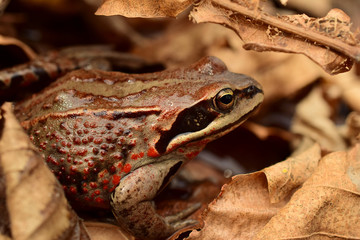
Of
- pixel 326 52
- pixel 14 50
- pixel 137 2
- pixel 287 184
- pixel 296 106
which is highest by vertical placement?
pixel 137 2

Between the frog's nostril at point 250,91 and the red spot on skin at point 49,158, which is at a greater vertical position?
the frog's nostril at point 250,91

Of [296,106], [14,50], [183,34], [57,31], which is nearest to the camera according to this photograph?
[14,50]

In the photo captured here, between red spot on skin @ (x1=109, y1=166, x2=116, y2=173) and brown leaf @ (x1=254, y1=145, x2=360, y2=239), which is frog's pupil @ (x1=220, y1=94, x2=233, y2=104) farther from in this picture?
red spot on skin @ (x1=109, y1=166, x2=116, y2=173)

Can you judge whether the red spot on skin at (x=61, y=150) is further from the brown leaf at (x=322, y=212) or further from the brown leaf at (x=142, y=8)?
the brown leaf at (x=322, y=212)

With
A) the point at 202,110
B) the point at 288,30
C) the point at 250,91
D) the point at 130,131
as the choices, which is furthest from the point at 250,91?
the point at 130,131

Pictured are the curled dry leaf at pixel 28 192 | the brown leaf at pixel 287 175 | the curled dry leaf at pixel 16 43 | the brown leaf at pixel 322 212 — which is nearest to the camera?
the curled dry leaf at pixel 28 192

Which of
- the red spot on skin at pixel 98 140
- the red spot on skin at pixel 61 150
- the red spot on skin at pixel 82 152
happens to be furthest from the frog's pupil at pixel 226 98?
the red spot on skin at pixel 61 150

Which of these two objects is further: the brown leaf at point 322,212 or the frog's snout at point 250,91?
the frog's snout at point 250,91

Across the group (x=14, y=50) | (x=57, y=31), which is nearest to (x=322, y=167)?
(x=14, y=50)

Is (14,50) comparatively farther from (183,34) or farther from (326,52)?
(326,52)
